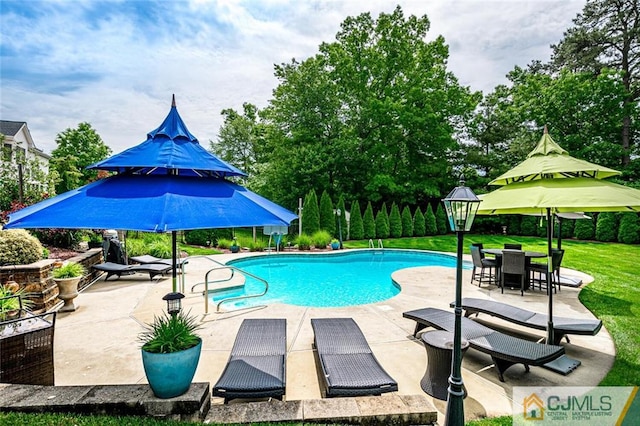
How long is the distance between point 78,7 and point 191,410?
5.16 metres

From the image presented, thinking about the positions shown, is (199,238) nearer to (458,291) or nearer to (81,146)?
(458,291)

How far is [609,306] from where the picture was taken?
21.6ft

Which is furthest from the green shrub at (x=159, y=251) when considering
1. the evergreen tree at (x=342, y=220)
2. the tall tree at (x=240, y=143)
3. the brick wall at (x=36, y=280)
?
the tall tree at (x=240, y=143)

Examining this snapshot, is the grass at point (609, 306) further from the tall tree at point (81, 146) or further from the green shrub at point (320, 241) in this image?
the tall tree at point (81, 146)

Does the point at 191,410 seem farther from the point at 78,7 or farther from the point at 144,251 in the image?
the point at 144,251

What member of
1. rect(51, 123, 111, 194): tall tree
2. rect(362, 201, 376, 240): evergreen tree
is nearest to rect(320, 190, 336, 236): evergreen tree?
rect(362, 201, 376, 240): evergreen tree

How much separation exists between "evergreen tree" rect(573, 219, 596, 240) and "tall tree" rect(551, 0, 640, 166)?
5.46 metres

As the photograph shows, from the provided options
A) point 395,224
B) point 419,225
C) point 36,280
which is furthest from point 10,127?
point 419,225

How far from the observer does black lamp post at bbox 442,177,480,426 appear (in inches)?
105

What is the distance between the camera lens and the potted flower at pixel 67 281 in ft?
19.2

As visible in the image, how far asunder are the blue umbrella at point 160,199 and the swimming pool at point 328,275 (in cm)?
444

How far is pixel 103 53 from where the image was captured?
6273 mm

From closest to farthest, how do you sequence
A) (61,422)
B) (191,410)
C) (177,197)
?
(61,422), (191,410), (177,197)

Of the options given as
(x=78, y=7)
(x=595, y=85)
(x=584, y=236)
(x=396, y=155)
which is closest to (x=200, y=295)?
(x=78, y=7)
